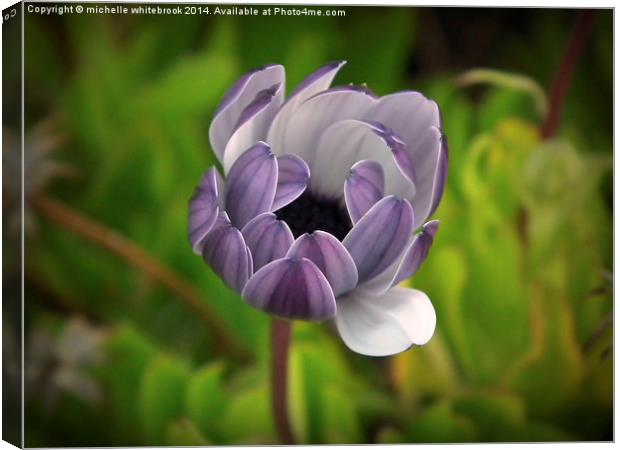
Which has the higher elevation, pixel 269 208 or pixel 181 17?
pixel 181 17

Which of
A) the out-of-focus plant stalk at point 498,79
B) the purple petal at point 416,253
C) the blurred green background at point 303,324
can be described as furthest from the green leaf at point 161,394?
the out-of-focus plant stalk at point 498,79

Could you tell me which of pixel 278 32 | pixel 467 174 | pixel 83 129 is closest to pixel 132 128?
pixel 83 129

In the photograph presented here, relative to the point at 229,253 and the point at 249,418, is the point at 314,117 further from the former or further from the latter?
the point at 249,418

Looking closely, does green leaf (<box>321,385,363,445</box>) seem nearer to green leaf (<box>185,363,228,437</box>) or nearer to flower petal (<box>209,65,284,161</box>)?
green leaf (<box>185,363,228,437</box>)

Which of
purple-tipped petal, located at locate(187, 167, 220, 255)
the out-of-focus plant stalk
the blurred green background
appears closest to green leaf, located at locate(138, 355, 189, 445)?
the blurred green background

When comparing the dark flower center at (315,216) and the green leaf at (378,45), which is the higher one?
the green leaf at (378,45)

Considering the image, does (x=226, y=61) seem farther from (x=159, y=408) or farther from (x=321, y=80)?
(x=159, y=408)

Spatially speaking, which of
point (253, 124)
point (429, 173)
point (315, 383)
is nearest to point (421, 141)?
point (429, 173)

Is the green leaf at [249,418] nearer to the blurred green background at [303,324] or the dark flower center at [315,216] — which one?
the blurred green background at [303,324]
